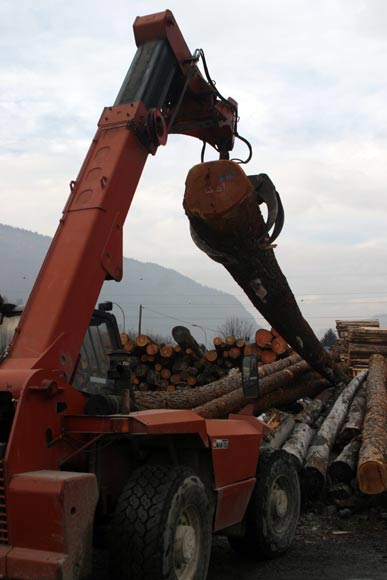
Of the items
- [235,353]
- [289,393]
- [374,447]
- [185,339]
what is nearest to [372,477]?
[374,447]

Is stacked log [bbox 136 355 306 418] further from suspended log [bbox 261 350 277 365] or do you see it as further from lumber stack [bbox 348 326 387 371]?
lumber stack [bbox 348 326 387 371]

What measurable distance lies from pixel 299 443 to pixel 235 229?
3.53m

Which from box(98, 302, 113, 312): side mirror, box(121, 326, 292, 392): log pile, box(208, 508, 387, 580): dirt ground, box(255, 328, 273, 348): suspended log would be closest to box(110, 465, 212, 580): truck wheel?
box(208, 508, 387, 580): dirt ground

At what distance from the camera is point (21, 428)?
12.6ft

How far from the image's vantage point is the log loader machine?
147 inches

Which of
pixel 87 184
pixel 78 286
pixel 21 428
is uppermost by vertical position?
pixel 87 184

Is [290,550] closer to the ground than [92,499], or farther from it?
closer to the ground

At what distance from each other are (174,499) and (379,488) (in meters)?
3.73

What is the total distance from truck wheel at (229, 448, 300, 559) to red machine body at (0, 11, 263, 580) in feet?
0.85

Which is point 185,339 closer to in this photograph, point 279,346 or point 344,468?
point 279,346

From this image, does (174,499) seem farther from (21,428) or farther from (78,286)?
(78,286)

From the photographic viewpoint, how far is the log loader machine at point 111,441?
373 centimetres

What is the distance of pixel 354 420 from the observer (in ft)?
32.9

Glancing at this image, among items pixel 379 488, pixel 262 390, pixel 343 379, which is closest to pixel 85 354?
pixel 379 488
